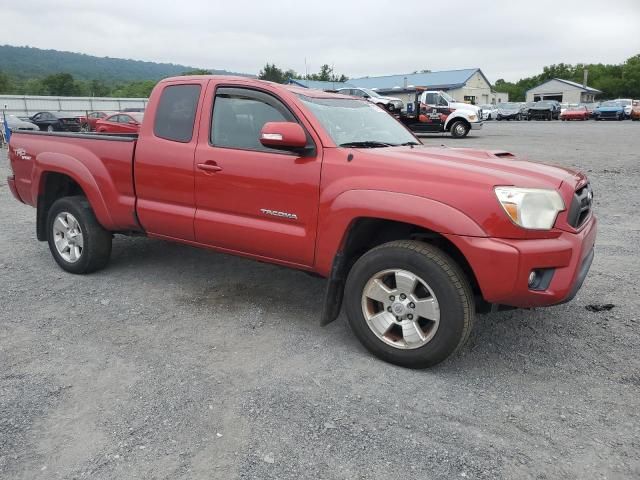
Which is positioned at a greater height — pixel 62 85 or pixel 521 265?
pixel 62 85

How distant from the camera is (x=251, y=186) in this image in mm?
3910

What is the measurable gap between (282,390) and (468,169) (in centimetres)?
173

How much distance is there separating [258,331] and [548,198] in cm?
220

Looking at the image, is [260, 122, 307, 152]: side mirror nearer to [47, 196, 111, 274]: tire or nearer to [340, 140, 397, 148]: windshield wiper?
[340, 140, 397, 148]: windshield wiper

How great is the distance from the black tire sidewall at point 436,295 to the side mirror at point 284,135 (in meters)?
0.88

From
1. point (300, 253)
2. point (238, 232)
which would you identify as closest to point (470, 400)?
point (300, 253)

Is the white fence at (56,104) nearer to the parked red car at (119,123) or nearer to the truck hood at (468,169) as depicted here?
the parked red car at (119,123)

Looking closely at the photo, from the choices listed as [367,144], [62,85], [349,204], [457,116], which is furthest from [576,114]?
[62,85]

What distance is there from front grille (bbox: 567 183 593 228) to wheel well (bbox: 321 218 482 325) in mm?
675

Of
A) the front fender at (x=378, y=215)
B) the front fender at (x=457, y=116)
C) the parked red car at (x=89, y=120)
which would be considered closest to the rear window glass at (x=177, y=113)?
the front fender at (x=378, y=215)

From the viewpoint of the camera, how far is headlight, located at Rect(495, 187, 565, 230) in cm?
305

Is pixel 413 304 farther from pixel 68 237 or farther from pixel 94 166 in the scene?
pixel 68 237

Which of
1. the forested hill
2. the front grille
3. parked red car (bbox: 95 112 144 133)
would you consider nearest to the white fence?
parked red car (bbox: 95 112 144 133)

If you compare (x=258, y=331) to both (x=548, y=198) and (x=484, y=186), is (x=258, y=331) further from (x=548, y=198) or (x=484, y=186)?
(x=548, y=198)
